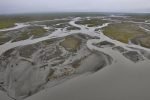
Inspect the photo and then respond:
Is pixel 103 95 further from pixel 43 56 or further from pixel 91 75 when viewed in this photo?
pixel 43 56

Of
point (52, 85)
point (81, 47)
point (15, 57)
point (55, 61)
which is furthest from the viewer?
point (81, 47)

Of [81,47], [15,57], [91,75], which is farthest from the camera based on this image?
[81,47]

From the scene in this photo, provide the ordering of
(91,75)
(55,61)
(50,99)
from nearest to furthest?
1. (50,99)
2. (91,75)
3. (55,61)

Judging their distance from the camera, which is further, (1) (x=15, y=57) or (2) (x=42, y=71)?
(1) (x=15, y=57)

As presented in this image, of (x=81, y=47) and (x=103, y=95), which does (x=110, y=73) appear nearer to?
(x=103, y=95)

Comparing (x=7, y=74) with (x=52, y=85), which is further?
(x=7, y=74)

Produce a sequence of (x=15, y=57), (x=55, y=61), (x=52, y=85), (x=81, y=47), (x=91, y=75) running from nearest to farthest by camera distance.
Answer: (x=52, y=85)
(x=91, y=75)
(x=55, y=61)
(x=15, y=57)
(x=81, y=47)

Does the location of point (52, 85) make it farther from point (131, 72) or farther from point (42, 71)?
point (131, 72)

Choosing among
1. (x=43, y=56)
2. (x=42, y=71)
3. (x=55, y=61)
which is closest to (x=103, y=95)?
(x=42, y=71)

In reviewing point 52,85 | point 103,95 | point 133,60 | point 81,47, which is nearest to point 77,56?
point 81,47
